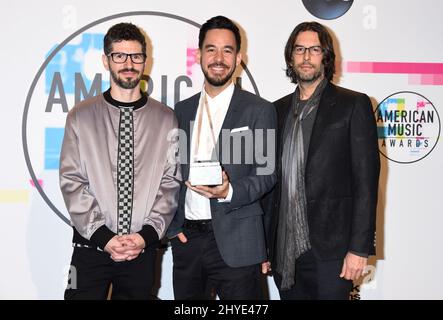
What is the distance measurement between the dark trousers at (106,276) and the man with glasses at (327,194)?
27.8 inches

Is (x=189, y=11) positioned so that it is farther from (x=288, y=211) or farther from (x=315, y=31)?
(x=288, y=211)

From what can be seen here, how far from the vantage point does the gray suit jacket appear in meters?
2.61

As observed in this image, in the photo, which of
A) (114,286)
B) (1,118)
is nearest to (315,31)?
(114,286)

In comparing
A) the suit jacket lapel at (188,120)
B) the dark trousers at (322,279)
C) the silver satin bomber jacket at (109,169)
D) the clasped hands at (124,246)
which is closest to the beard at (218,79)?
the suit jacket lapel at (188,120)

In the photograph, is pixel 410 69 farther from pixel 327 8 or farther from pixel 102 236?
pixel 102 236

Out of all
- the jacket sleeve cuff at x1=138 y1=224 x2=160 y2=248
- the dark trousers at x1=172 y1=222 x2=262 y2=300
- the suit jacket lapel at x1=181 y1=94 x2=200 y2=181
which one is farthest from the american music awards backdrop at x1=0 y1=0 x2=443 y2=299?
the jacket sleeve cuff at x1=138 y1=224 x2=160 y2=248

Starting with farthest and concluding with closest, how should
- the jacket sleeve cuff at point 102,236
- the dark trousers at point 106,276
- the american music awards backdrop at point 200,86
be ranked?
1. the american music awards backdrop at point 200,86
2. the dark trousers at point 106,276
3. the jacket sleeve cuff at point 102,236

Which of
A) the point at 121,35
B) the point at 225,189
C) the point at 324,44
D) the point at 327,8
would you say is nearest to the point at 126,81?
the point at 121,35

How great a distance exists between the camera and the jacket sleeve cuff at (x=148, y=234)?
2.61 metres

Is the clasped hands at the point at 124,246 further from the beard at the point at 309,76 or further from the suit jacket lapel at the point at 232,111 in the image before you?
the beard at the point at 309,76

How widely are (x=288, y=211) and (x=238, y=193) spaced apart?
321mm

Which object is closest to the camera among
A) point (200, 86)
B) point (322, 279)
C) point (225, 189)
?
point (225, 189)

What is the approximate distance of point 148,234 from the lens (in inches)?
103

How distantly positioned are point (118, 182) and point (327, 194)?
1.07 m
